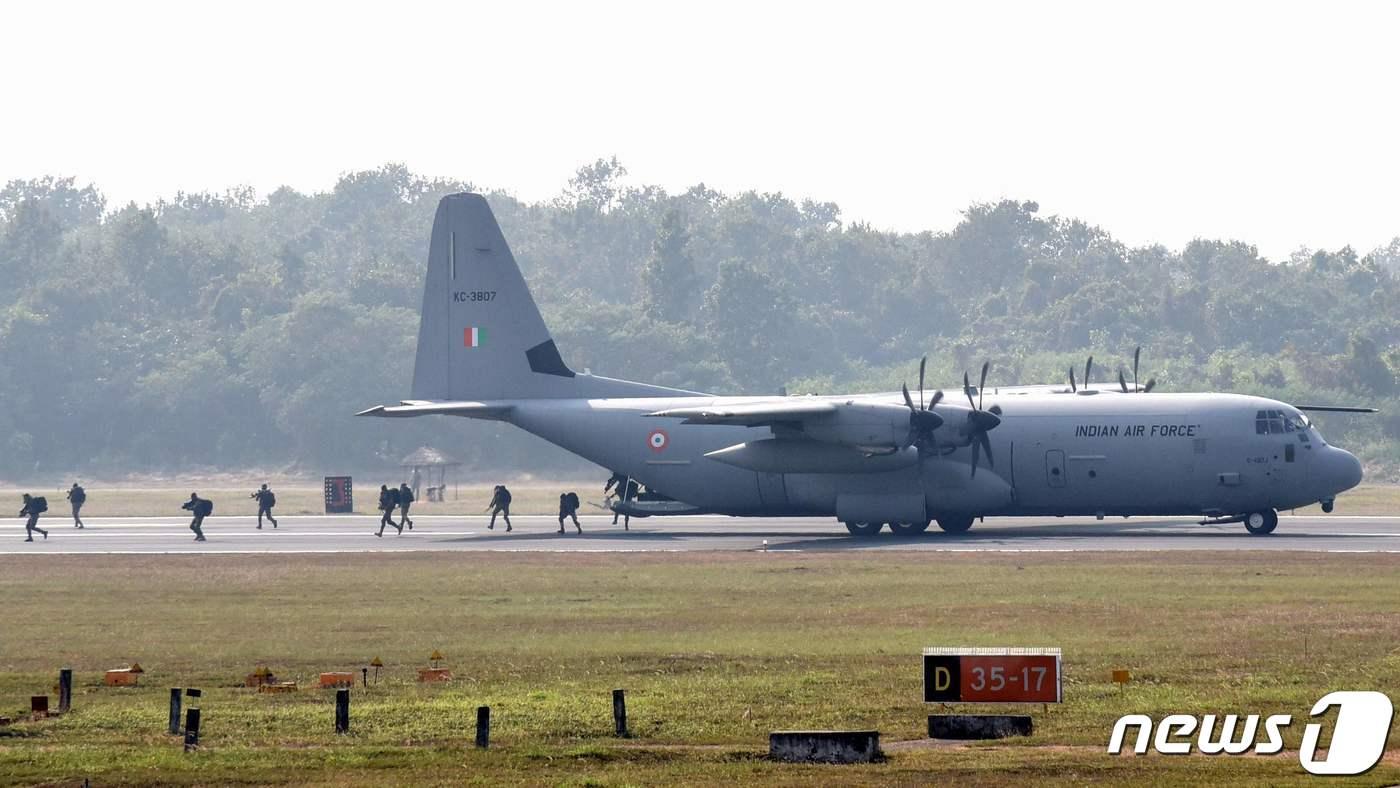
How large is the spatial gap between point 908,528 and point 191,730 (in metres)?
32.7

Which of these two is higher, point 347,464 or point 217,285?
point 217,285

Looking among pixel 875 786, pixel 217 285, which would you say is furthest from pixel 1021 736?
pixel 217 285

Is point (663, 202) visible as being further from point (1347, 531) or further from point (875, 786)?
point (875, 786)

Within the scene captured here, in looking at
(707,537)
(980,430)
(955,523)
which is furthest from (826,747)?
(707,537)

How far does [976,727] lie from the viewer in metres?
18.8

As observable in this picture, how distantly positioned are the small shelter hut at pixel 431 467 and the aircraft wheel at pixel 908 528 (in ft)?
112

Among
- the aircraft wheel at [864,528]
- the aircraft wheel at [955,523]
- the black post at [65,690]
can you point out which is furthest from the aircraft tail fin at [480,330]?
the black post at [65,690]

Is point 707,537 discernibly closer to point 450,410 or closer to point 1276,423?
point 450,410

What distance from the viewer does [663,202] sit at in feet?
618

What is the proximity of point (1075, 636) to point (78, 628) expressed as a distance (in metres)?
16.5

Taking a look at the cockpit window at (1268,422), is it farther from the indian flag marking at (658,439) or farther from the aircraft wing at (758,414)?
the indian flag marking at (658,439)

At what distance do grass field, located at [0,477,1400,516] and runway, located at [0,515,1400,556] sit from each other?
9436 millimetres

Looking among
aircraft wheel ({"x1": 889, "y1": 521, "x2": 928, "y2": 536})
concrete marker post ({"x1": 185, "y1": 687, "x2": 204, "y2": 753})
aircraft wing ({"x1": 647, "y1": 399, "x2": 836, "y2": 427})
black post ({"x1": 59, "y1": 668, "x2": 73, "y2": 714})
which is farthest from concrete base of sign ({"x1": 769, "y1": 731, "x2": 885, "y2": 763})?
aircraft wheel ({"x1": 889, "y1": 521, "x2": 928, "y2": 536})

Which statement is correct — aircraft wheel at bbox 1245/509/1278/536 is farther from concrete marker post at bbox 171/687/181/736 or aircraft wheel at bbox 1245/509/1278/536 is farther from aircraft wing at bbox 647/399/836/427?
concrete marker post at bbox 171/687/181/736
